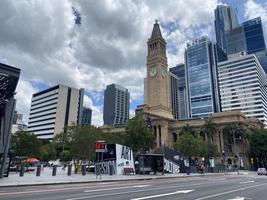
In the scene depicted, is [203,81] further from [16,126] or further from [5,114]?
[5,114]

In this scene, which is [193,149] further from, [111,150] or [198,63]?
[198,63]

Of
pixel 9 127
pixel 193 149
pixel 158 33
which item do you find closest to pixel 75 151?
pixel 9 127

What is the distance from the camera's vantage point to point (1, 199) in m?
10.3

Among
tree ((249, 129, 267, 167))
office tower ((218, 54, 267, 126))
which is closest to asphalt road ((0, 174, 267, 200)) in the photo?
tree ((249, 129, 267, 167))

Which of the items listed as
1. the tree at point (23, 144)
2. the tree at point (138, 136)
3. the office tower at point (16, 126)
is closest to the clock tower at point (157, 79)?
the office tower at point (16, 126)

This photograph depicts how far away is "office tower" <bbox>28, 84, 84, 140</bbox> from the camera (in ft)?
505

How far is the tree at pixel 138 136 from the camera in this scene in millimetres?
49625

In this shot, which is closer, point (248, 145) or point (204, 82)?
point (248, 145)

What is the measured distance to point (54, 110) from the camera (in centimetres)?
15438

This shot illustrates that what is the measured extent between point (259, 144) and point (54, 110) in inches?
4381

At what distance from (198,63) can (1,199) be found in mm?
196181

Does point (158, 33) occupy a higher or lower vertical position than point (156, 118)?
higher

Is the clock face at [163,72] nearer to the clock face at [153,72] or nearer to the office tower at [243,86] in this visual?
the clock face at [153,72]

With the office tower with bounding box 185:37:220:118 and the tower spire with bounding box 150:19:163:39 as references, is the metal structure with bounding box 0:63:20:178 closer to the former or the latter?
the tower spire with bounding box 150:19:163:39
